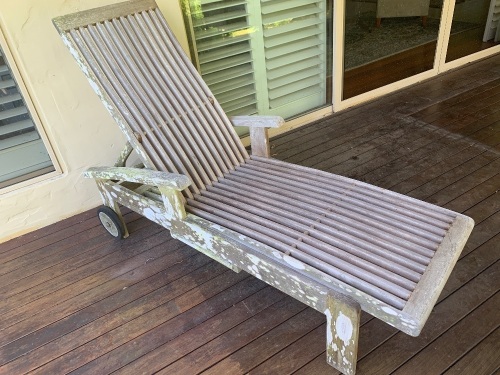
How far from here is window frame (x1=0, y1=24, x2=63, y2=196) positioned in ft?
7.27

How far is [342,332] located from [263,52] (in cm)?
228

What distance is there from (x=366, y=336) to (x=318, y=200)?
2.00ft

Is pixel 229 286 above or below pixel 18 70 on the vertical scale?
below

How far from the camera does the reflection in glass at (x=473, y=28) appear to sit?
4.20 metres

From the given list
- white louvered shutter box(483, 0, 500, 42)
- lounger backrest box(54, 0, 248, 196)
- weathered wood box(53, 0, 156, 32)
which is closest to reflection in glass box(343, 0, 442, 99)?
white louvered shutter box(483, 0, 500, 42)

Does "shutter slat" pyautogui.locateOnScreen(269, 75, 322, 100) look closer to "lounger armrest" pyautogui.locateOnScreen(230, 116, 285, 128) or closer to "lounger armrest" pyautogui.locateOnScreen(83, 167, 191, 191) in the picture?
"lounger armrest" pyautogui.locateOnScreen(230, 116, 285, 128)

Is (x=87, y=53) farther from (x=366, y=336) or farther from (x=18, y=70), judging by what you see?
(x=366, y=336)

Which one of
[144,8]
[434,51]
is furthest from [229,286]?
[434,51]

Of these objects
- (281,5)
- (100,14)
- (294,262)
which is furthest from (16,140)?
(281,5)

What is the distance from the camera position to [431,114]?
11.4ft

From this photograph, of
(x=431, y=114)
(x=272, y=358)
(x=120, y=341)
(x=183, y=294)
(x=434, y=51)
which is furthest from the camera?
(x=434, y=51)

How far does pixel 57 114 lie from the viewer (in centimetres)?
245

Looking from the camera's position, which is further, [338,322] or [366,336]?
[366,336]

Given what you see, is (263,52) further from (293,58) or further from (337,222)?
(337,222)
